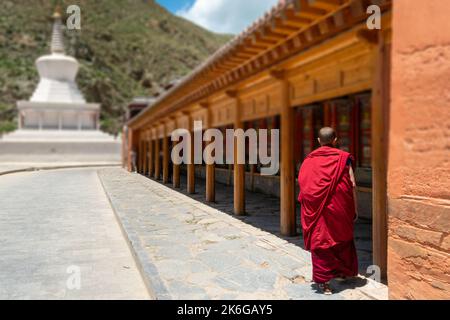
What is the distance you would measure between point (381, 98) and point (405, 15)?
0.98 meters

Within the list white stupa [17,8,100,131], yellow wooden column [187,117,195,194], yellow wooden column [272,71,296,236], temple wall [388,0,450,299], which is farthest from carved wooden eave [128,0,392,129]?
white stupa [17,8,100,131]

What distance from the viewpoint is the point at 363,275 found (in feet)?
15.5

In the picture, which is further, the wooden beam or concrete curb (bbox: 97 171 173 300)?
the wooden beam

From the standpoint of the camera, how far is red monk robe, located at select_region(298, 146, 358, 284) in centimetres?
411

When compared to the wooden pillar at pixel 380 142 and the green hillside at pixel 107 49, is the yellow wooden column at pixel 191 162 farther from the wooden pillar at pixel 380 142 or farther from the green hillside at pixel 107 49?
the green hillside at pixel 107 49

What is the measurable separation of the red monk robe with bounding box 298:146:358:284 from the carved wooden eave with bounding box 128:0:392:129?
1.41 meters

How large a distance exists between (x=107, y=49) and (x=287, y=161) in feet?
316

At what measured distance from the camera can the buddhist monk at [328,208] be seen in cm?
411

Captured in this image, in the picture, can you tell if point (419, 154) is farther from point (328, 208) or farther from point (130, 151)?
point (130, 151)

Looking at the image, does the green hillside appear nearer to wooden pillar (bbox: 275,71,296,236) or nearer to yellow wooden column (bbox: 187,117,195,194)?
yellow wooden column (bbox: 187,117,195,194)

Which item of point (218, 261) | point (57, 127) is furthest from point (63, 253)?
point (57, 127)

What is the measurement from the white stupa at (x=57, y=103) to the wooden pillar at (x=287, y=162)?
4084 cm
